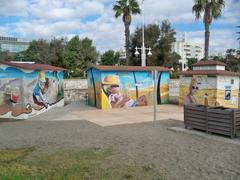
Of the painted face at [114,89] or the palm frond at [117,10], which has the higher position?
the palm frond at [117,10]

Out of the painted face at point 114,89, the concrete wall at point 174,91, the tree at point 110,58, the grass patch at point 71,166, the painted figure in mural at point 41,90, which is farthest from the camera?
the tree at point 110,58

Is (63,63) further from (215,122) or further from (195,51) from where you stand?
(195,51)

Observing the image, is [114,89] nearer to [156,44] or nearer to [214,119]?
[214,119]

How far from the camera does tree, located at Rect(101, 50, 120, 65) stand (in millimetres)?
64688

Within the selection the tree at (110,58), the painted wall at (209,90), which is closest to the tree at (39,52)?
the tree at (110,58)

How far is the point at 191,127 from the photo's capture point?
10.3m

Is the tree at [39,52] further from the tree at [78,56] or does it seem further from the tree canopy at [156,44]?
the tree canopy at [156,44]

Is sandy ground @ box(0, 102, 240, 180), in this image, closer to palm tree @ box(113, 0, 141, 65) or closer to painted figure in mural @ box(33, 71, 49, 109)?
painted figure in mural @ box(33, 71, 49, 109)

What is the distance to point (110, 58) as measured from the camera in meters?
65.1

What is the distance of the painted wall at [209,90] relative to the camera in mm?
17109

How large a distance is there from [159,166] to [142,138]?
3070 mm

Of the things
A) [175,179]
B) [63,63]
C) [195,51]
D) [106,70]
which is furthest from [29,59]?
[195,51]

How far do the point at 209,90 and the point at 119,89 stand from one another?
5.47 meters

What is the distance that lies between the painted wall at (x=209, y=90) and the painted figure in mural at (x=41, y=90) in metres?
8.73
